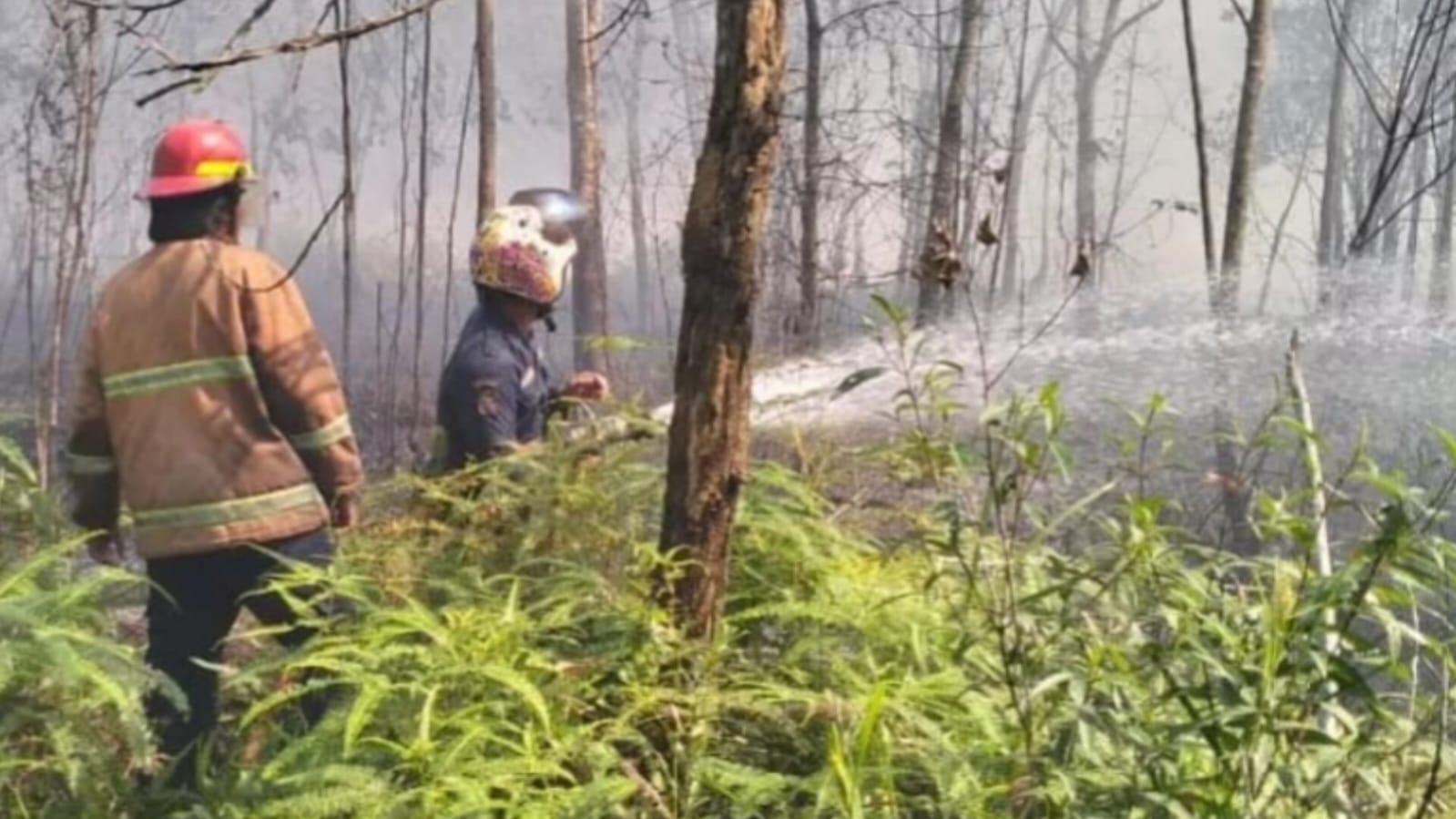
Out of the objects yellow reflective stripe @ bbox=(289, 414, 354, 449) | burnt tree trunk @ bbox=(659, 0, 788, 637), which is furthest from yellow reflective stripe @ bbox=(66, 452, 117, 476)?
burnt tree trunk @ bbox=(659, 0, 788, 637)

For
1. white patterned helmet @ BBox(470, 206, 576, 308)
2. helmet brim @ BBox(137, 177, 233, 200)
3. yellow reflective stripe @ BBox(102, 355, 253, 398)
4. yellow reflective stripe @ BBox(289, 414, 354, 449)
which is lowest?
yellow reflective stripe @ BBox(289, 414, 354, 449)

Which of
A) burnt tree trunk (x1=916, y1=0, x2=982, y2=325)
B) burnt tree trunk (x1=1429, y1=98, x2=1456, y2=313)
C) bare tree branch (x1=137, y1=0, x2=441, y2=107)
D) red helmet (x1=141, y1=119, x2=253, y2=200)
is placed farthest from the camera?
burnt tree trunk (x1=1429, y1=98, x2=1456, y2=313)

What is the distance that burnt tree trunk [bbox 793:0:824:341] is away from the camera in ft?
24.5

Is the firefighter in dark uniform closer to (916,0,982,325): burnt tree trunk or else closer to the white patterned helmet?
the white patterned helmet

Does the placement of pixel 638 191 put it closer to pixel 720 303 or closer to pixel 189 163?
pixel 189 163

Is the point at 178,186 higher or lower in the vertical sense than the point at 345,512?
higher

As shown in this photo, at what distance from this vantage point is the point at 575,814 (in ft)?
6.18

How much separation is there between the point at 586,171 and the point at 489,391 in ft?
23.5

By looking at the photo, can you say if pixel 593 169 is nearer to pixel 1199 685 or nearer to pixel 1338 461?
pixel 1338 461

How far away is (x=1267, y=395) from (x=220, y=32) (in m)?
15.7

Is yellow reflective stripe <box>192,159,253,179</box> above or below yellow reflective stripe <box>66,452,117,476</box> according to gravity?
above

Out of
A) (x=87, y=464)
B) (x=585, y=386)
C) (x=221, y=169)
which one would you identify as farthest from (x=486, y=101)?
(x=87, y=464)

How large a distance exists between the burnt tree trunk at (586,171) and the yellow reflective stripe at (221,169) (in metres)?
6.26

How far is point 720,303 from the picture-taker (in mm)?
2244
